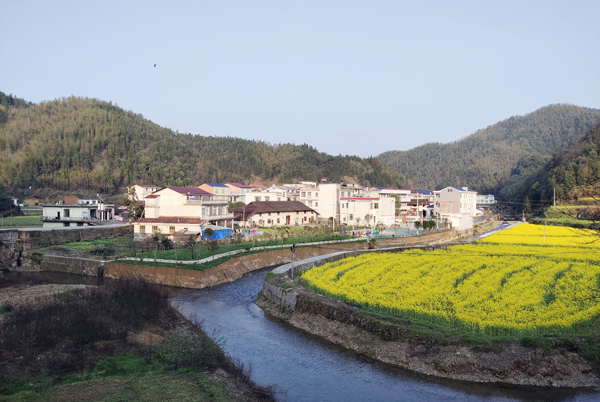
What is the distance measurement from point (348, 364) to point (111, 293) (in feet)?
34.6

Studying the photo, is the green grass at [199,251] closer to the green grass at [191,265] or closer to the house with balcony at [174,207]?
the green grass at [191,265]

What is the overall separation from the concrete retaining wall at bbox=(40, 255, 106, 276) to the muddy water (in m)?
12.9

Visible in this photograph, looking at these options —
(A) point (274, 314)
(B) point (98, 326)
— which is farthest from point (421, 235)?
(B) point (98, 326)

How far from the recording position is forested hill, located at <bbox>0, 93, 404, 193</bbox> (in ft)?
274

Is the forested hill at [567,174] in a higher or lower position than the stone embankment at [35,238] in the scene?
higher

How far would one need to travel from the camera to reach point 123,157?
100938 millimetres

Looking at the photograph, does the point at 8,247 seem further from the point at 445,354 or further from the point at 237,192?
the point at 237,192

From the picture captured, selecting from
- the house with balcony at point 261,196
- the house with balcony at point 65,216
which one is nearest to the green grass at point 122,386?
the house with balcony at point 65,216

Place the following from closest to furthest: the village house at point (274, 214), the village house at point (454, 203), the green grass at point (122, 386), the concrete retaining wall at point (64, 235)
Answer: the green grass at point (122, 386)
the concrete retaining wall at point (64, 235)
the village house at point (274, 214)
the village house at point (454, 203)

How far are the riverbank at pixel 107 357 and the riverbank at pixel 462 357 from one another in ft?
15.9

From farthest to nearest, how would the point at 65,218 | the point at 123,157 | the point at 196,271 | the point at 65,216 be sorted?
1. the point at 123,157
2. the point at 65,216
3. the point at 65,218
4. the point at 196,271

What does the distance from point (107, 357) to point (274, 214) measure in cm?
4061

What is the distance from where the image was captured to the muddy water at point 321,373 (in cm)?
1292

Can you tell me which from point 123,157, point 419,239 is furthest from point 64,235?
point 123,157
